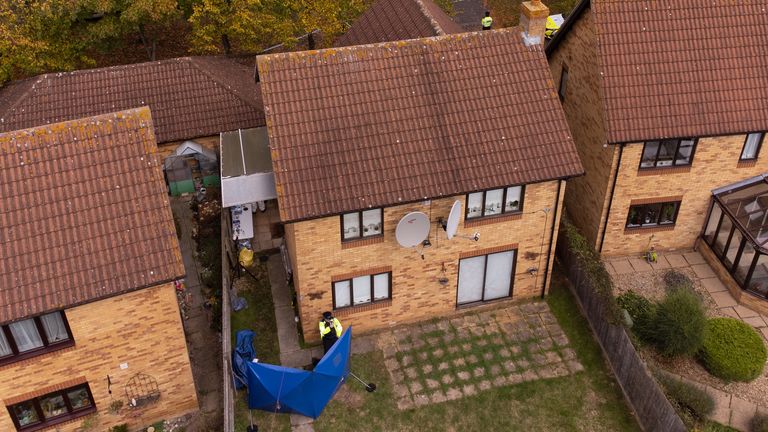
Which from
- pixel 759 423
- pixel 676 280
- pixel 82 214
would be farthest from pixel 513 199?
pixel 82 214

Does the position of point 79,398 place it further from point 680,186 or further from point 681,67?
point 681,67

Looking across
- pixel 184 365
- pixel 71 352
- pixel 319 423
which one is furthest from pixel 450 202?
pixel 71 352

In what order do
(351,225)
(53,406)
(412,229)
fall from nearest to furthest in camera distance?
(53,406) → (412,229) → (351,225)

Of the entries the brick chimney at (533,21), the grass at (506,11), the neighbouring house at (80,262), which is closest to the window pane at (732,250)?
the brick chimney at (533,21)

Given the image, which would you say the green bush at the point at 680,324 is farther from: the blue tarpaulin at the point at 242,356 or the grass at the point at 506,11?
the grass at the point at 506,11

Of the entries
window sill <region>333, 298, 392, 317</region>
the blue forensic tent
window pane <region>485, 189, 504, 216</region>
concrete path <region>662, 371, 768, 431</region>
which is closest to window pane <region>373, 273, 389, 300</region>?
window sill <region>333, 298, 392, 317</region>

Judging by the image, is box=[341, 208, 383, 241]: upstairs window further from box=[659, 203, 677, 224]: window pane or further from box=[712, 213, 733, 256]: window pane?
box=[712, 213, 733, 256]: window pane

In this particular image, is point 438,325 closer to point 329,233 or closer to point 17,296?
point 329,233
